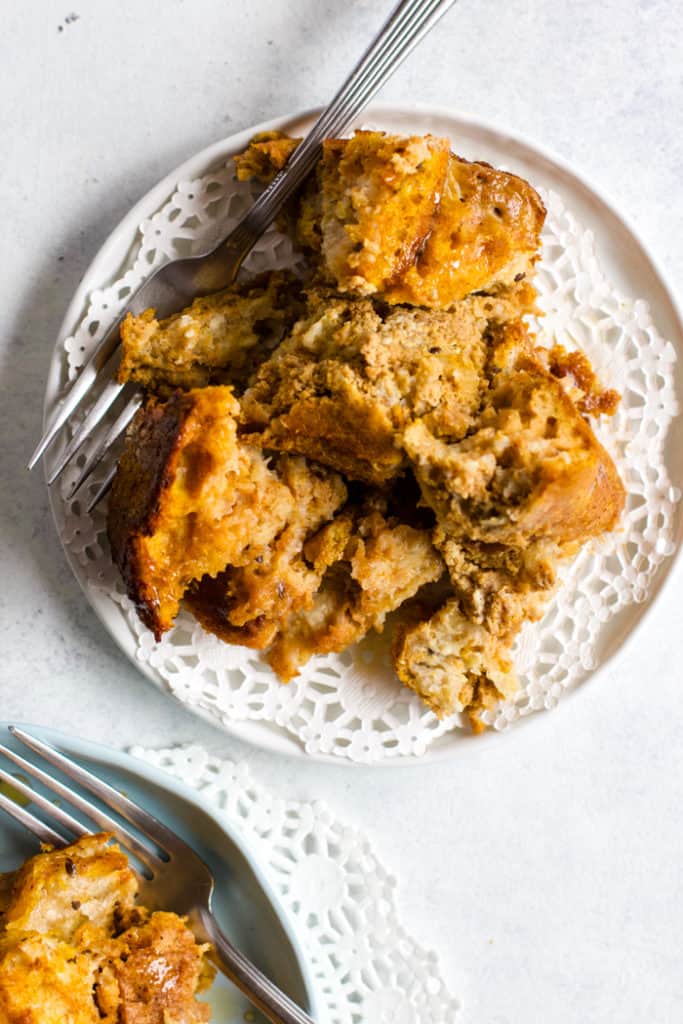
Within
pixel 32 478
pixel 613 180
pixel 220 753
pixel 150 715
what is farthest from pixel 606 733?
pixel 32 478

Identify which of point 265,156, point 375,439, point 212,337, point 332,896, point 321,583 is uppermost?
point 265,156

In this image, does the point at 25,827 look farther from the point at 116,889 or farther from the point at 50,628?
the point at 50,628

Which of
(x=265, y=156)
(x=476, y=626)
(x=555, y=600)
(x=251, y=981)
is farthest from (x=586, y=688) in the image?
(x=265, y=156)

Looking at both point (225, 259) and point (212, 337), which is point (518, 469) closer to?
point (212, 337)

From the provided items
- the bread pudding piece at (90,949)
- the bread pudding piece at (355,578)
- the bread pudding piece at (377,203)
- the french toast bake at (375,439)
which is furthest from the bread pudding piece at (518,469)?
the bread pudding piece at (90,949)

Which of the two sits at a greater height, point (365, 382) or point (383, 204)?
point (383, 204)

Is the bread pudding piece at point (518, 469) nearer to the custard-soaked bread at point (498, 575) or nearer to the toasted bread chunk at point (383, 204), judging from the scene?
the custard-soaked bread at point (498, 575)

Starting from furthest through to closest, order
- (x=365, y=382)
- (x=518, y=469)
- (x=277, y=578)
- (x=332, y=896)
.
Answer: (x=332, y=896) → (x=277, y=578) → (x=365, y=382) → (x=518, y=469)

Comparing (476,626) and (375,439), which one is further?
(476,626)
